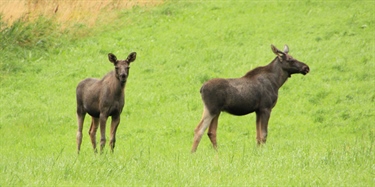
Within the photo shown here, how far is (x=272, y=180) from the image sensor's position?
36.2ft

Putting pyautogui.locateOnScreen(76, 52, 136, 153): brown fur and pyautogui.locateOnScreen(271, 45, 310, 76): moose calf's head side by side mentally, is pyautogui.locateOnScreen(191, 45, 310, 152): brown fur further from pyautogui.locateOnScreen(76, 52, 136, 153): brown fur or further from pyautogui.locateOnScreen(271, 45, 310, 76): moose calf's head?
pyautogui.locateOnScreen(76, 52, 136, 153): brown fur

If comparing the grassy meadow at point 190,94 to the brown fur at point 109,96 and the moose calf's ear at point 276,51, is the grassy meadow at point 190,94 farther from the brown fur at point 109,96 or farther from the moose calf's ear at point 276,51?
the moose calf's ear at point 276,51

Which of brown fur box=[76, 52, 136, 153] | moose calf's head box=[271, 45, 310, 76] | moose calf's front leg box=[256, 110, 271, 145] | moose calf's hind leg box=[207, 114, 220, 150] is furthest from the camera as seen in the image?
moose calf's head box=[271, 45, 310, 76]

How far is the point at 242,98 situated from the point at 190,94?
8.66 meters

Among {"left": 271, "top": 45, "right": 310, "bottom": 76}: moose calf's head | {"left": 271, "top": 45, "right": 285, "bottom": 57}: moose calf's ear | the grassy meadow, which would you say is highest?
{"left": 271, "top": 45, "right": 285, "bottom": 57}: moose calf's ear

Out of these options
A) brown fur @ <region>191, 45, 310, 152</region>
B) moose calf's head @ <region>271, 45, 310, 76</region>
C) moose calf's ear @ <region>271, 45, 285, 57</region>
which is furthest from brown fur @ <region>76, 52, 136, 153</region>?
moose calf's head @ <region>271, 45, 310, 76</region>

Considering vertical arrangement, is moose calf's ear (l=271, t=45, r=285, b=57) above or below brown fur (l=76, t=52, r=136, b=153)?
above

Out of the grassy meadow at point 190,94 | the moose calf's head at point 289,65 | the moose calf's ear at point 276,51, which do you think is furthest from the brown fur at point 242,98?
the grassy meadow at point 190,94

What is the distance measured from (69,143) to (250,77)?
248 inches

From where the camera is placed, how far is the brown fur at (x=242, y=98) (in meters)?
15.9

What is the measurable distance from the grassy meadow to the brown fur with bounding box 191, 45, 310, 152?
49cm

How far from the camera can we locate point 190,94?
2478cm

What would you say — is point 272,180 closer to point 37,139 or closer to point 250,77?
point 250,77

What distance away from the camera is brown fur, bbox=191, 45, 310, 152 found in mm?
15906
